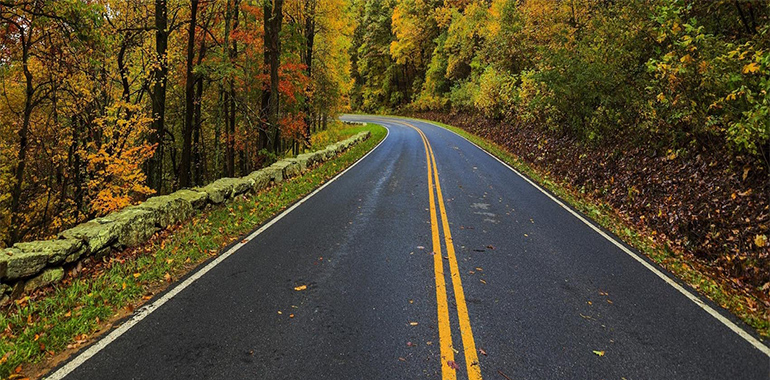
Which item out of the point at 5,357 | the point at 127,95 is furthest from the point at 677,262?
the point at 127,95

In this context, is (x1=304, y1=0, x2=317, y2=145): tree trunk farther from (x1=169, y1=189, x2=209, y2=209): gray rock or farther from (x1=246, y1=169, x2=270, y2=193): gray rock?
(x1=169, y1=189, x2=209, y2=209): gray rock

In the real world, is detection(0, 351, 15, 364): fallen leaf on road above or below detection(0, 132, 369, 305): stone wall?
below

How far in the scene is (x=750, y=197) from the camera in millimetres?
6199

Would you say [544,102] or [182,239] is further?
[544,102]

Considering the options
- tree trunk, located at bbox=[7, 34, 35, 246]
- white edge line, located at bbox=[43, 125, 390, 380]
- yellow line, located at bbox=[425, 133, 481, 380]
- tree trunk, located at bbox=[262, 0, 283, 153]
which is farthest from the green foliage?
tree trunk, located at bbox=[7, 34, 35, 246]

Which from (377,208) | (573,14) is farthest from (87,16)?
(573,14)

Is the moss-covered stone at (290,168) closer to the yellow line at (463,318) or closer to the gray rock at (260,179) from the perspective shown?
the gray rock at (260,179)

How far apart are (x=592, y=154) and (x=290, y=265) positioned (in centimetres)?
1076

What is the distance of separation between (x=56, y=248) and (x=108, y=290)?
3.27 ft

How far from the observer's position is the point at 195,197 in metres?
7.66

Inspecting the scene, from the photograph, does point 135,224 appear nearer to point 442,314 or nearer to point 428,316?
point 428,316

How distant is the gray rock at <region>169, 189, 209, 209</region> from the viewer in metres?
7.53

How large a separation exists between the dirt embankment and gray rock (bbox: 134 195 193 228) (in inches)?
363

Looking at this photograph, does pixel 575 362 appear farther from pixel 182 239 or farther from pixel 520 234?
pixel 182 239
